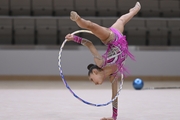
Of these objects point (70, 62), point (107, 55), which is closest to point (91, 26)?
point (107, 55)

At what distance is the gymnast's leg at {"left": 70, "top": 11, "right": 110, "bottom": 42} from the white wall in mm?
4998

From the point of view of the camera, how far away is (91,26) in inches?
129

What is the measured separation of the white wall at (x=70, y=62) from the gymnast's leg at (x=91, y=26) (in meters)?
5.00

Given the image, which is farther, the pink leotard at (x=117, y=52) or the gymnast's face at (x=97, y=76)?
the pink leotard at (x=117, y=52)

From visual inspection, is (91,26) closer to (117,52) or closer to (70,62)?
(117,52)

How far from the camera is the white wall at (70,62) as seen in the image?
8.59 metres

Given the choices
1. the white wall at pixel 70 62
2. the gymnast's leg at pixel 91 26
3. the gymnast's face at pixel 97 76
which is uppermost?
the gymnast's leg at pixel 91 26

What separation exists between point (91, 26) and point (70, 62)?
17.9ft
